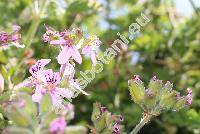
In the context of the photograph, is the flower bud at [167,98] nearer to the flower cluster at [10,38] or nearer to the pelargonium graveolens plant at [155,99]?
the pelargonium graveolens plant at [155,99]

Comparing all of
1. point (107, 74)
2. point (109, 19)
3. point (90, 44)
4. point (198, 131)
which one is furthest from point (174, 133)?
point (90, 44)

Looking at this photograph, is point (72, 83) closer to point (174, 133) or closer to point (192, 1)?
point (174, 133)

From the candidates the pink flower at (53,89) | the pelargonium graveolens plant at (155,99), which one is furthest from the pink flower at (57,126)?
the pelargonium graveolens plant at (155,99)

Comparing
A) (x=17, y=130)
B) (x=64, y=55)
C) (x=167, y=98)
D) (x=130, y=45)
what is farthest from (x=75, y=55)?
(x=130, y=45)

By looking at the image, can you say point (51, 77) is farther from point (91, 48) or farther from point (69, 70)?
point (91, 48)

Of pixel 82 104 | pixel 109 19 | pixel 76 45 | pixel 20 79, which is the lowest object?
pixel 76 45
